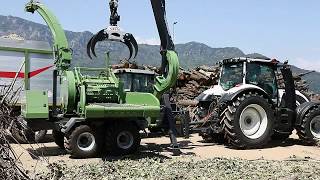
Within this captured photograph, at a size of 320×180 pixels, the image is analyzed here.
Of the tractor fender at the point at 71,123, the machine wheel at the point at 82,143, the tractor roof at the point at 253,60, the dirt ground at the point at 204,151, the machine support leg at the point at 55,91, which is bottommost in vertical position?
the dirt ground at the point at 204,151

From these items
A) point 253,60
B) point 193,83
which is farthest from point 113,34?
point 193,83

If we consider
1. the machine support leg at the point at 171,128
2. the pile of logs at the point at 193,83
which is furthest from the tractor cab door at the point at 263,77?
the pile of logs at the point at 193,83

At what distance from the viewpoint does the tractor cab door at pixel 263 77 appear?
12586mm

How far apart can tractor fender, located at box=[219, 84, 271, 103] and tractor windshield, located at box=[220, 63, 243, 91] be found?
0.48m

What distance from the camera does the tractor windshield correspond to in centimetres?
1275

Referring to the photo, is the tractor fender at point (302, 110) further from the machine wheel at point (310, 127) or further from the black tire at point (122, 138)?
the black tire at point (122, 138)

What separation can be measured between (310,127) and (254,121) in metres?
1.59

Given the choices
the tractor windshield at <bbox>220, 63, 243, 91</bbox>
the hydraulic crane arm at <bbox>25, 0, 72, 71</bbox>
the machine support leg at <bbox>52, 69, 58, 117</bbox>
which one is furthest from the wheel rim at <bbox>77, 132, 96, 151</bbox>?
the tractor windshield at <bbox>220, 63, 243, 91</bbox>

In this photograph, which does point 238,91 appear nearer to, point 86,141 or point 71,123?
point 86,141

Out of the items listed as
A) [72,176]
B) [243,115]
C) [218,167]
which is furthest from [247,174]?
[243,115]

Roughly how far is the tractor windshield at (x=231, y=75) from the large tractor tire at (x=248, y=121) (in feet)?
2.61

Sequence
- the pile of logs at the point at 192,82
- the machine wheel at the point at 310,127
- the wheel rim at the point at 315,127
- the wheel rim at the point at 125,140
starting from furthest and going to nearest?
the pile of logs at the point at 192,82 < the wheel rim at the point at 315,127 < the machine wheel at the point at 310,127 < the wheel rim at the point at 125,140

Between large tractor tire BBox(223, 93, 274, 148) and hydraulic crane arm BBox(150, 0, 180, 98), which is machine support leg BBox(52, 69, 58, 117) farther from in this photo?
large tractor tire BBox(223, 93, 274, 148)

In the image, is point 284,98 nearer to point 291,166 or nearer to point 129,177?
point 291,166
